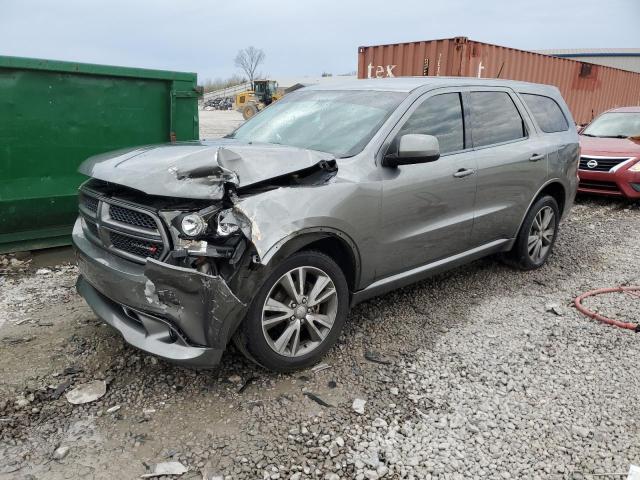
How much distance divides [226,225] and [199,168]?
0.34m

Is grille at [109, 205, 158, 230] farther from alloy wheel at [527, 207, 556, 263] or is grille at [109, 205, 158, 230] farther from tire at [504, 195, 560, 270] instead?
alloy wheel at [527, 207, 556, 263]

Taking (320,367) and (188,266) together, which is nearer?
(188,266)

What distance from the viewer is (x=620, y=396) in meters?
3.03

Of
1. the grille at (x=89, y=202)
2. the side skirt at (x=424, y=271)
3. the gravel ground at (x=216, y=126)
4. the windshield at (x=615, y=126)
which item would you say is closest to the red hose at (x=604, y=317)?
the side skirt at (x=424, y=271)

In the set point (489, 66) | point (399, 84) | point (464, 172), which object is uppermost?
point (489, 66)

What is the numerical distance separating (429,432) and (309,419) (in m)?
0.63

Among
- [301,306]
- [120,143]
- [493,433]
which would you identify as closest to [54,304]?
[120,143]

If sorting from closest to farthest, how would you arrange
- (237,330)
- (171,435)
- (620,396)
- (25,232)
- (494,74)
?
1. (171,435)
2. (237,330)
3. (620,396)
4. (25,232)
5. (494,74)

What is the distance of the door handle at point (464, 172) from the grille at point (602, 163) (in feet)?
18.2

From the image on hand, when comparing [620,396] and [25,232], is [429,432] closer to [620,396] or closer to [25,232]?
[620,396]

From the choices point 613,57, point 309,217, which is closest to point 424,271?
point 309,217

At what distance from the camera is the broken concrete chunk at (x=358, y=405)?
283cm

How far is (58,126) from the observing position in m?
4.79

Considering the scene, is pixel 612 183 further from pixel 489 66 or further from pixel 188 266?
pixel 188 266
